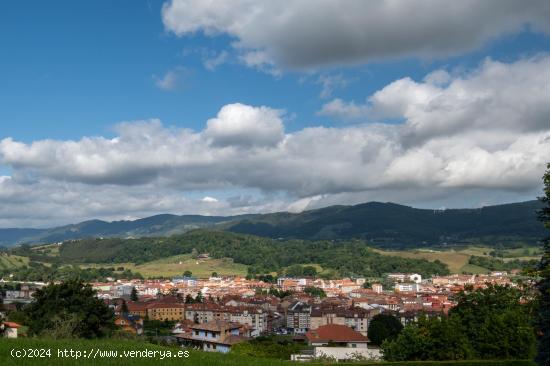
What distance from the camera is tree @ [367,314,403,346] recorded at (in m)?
70.2

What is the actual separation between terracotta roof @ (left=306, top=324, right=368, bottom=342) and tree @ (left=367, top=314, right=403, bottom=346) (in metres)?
5.13

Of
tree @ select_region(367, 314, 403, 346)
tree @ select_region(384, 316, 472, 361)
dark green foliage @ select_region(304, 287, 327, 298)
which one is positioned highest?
tree @ select_region(384, 316, 472, 361)

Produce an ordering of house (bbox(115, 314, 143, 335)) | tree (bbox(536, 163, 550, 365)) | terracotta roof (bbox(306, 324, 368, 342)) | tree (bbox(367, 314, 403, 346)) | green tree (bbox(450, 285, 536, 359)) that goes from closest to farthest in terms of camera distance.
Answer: tree (bbox(536, 163, 550, 365)) < green tree (bbox(450, 285, 536, 359)) < terracotta roof (bbox(306, 324, 368, 342)) < house (bbox(115, 314, 143, 335)) < tree (bbox(367, 314, 403, 346))

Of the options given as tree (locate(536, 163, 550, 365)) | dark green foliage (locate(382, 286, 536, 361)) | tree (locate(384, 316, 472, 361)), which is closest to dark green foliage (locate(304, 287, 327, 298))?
dark green foliage (locate(382, 286, 536, 361))

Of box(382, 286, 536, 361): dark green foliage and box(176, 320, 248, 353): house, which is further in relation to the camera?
box(176, 320, 248, 353): house

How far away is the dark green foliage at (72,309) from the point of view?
3325 centimetres

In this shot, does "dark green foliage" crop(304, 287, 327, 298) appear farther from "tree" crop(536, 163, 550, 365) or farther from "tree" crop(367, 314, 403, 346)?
"tree" crop(536, 163, 550, 365)

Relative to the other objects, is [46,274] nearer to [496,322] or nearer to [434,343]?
[434,343]

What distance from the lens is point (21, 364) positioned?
13.1m

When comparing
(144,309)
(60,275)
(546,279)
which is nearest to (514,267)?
(144,309)

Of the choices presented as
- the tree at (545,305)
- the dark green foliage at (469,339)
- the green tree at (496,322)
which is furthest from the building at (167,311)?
the tree at (545,305)

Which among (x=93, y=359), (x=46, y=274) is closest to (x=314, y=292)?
(x=46, y=274)

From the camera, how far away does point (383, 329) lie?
70812 millimetres

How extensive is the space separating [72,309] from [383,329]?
4610 cm
